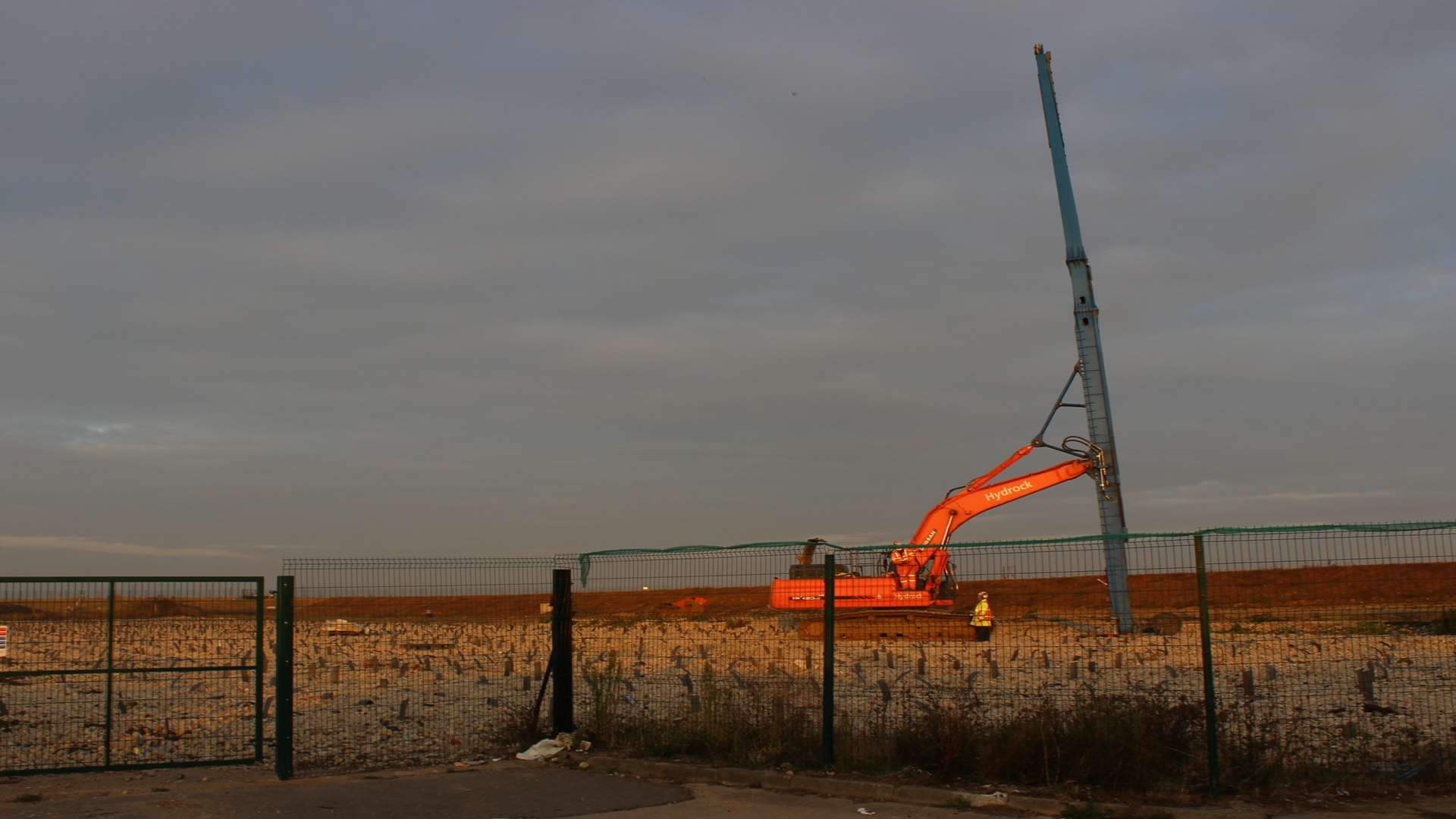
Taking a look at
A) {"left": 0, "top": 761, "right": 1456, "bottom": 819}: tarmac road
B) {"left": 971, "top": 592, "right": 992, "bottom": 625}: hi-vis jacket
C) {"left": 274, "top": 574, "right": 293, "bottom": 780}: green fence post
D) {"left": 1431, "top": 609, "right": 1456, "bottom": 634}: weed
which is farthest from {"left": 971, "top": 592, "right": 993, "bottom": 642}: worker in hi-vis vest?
{"left": 274, "top": 574, "right": 293, "bottom": 780}: green fence post

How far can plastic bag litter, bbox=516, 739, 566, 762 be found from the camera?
37.4 feet

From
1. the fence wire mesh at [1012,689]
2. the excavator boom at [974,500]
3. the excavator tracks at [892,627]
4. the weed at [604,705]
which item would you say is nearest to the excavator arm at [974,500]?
the excavator boom at [974,500]

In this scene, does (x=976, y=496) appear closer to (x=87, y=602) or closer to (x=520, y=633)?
(x=520, y=633)

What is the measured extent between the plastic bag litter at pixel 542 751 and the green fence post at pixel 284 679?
210 centimetres

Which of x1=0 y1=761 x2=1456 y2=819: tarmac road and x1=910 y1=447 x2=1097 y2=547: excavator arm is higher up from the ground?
x1=910 y1=447 x2=1097 y2=547: excavator arm

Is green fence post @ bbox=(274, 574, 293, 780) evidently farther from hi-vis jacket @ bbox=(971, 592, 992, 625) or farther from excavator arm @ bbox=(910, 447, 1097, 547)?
excavator arm @ bbox=(910, 447, 1097, 547)

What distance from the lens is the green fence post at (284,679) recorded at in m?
10.5

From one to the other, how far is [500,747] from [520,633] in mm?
2291

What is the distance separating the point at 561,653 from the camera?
12.0 meters

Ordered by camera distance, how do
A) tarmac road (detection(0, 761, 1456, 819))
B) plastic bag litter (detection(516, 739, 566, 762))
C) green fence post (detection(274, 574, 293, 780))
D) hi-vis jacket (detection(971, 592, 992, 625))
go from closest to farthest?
tarmac road (detection(0, 761, 1456, 819))
hi-vis jacket (detection(971, 592, 992, 625))
green fence post (detection(274, 574, 293, 780))
plastic bag litter (detection(516, 739, 566, 762))

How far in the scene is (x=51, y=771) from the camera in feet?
33.8

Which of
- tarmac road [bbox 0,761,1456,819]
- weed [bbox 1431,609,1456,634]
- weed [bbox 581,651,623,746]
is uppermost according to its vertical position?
weed [bbox 1431,609,1456,634]

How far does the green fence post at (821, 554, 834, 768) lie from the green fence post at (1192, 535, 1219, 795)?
293 centimetres

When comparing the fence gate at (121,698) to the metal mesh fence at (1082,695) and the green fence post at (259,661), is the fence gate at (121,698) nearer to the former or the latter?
the green fence post at (259,661)
